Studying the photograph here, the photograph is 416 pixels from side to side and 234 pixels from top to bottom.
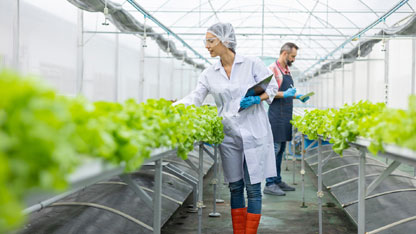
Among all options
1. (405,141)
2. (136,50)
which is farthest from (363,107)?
(136,50)

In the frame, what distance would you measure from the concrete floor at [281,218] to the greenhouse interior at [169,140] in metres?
0.02

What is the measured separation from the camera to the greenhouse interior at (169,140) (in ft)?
3.35

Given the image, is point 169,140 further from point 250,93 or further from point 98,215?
point 98,215

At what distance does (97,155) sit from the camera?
51.6 inches

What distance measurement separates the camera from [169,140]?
7.58ft

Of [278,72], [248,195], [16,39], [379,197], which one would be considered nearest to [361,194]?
[248,195]

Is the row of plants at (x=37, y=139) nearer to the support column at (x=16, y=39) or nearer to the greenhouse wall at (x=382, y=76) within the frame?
the support column at (x=16, y=39)

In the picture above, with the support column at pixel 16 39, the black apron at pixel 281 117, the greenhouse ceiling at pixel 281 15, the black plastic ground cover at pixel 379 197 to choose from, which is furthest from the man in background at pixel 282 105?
the greenhouse ceiling at pixel 281 15

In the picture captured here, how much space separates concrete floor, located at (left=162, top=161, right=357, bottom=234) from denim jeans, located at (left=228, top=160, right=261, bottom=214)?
1.15m

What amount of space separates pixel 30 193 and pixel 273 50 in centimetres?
2468

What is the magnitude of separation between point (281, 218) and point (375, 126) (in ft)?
10.4

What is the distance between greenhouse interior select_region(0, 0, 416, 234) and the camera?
1.02m

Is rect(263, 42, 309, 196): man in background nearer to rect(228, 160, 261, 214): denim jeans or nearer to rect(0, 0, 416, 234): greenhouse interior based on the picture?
rect(0, 0, 416, 234): greenhouse interior

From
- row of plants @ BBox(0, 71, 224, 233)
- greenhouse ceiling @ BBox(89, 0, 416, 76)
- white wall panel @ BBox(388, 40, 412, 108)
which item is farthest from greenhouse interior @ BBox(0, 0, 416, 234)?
greenhouse ceiling @ BBox(89, 0, 416, 76)
